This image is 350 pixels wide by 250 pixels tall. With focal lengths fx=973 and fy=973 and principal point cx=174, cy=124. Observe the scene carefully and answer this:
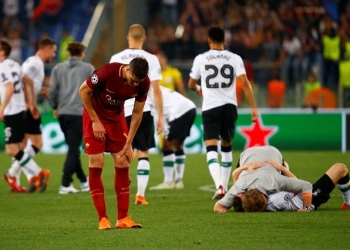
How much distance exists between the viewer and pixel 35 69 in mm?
15586

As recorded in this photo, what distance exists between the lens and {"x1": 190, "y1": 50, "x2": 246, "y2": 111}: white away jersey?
13711 millimetres

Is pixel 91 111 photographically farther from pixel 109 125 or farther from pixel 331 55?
pixel 331 55

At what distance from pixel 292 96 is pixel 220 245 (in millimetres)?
17440

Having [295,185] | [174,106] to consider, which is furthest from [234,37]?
[295,185]

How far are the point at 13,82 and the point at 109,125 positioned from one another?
5.01 metres

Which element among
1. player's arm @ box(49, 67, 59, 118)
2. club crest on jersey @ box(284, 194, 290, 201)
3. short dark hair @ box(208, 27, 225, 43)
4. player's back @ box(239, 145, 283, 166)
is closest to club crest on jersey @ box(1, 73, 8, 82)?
player's arm @ box(49, 67, 59, 118)

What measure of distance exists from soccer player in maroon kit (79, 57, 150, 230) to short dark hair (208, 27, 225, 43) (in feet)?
11.9

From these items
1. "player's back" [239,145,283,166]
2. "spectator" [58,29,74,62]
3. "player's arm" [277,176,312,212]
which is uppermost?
"spectator" [58,29,74,62]

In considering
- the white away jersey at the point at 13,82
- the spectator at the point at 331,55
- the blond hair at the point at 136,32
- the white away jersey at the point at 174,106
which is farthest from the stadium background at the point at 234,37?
the blond hair at the point at 136,32

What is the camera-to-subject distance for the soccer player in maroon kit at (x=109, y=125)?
9.89 meters

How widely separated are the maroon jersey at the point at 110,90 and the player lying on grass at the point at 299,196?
1858 mm

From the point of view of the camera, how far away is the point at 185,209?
1230 centimetres

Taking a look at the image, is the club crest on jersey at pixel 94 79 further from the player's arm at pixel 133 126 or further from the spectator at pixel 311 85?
the spectator at pixel 311 85

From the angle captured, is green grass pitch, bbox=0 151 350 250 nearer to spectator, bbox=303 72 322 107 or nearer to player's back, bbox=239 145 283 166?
player's back, bbox=239 145 283 166
